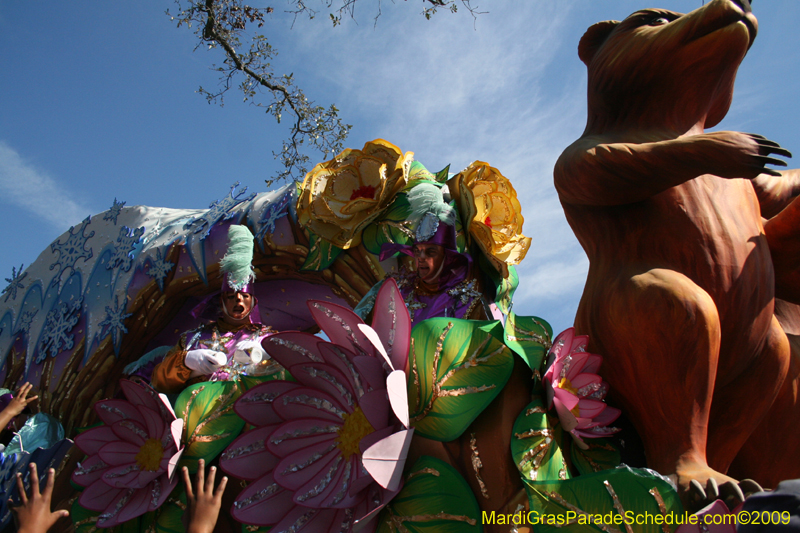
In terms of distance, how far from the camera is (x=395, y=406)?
4.87 feet

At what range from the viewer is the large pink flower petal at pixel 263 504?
162cm

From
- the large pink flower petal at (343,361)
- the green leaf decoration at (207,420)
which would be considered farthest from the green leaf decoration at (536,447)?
the green leaf decoration at (207,420)

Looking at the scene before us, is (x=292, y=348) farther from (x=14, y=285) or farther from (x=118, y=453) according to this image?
(x=14, y=285)

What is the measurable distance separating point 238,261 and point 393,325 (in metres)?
1.49

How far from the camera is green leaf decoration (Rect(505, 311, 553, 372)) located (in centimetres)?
169

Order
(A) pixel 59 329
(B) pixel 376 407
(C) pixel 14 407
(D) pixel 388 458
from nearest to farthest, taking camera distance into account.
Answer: (D) pixel 388 458, (B) pixel 376 407, (C) pixel 14 407, (A) pixel 59 329

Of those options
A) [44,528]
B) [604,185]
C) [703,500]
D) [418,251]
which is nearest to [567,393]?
[703,500]

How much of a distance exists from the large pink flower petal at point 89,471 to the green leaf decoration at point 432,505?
108 centimetres

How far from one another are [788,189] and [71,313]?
132 inches

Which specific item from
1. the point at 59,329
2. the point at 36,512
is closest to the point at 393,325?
the point at 36,512

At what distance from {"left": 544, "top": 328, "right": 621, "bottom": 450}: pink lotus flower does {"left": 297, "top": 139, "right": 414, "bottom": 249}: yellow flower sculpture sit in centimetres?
136

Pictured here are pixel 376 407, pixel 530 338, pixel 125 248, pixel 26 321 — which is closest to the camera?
pixel 376 407

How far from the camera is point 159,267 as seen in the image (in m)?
3.13

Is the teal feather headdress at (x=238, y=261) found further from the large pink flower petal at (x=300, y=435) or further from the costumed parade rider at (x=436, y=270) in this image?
the large pink flower petal at (x=300, y=435)
